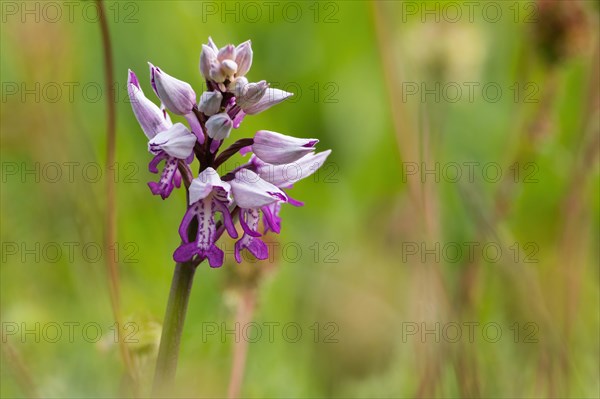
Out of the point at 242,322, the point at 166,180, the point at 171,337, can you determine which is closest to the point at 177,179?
the point at 166,180

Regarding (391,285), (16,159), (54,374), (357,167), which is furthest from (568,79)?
(54,374)

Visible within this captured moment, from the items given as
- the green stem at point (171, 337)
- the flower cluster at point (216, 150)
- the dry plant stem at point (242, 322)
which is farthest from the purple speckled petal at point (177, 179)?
the dry plant stem at point (242, 322)

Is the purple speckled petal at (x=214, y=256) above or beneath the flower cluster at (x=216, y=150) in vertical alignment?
beneath

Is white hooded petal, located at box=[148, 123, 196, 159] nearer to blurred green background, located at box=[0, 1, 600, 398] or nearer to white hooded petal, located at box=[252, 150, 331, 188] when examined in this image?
white hooded petal, located at box=[252, 150, 331, 188]

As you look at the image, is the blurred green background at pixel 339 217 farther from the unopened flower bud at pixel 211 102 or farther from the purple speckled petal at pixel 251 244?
the unopened flower bud at pixel 211 102

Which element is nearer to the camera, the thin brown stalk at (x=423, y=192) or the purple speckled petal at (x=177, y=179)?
the purple speckled petal at (x=177, y=179)

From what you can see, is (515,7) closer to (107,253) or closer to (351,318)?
(351,318)

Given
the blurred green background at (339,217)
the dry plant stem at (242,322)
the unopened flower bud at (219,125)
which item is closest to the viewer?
the unopened flower bud at (219,125)
